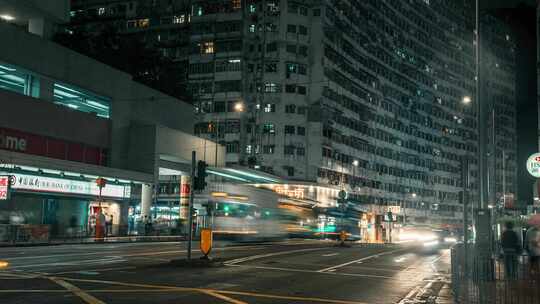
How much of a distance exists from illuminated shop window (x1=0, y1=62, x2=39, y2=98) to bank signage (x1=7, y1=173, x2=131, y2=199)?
613 centimetres

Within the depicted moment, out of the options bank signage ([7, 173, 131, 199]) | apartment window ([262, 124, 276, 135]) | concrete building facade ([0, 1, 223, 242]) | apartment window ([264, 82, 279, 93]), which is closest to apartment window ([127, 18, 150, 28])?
apartment window ([264, 82, 279, 93])

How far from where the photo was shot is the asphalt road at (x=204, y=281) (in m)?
13.2

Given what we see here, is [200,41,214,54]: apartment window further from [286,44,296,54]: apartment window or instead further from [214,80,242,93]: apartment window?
[286,44,296,54]: apartment window

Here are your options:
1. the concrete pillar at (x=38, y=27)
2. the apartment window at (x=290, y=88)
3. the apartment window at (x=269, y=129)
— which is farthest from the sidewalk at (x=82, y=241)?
the apartment window at (x=290, y=88)

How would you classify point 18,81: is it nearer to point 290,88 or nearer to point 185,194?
point 185,194

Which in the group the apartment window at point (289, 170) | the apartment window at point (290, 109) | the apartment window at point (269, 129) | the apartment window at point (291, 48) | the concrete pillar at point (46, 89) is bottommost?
the apartment window at point (289, 170)

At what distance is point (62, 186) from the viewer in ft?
144

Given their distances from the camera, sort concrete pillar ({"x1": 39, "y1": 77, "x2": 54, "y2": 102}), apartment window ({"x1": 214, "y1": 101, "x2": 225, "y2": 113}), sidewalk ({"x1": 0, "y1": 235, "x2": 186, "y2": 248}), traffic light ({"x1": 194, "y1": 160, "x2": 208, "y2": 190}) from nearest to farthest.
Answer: traffic light ({"x1": 194, "y1": 160, "x2": 208, "y2": 190}), sidewalk ({"x1": 0, "y1": 235, "x2": 186, "y2": 248}), concrete pillar ({"x1": 39, "y1": 77, "x2": 54, "y2": 102}), apartment window ({"x1": 214, "y1": 101, "x2": 225, "y2": 113})

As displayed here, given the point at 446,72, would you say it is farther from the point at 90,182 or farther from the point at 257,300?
the point at 257,300

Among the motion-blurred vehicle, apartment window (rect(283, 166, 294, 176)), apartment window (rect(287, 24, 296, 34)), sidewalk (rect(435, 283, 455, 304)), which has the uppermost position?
apartment window (rect(287, 24, 296, 34))

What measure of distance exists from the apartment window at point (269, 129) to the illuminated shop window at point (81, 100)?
126ft

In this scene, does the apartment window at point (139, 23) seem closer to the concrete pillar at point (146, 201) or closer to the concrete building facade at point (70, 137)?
the concrete building facade at point (70, 137)

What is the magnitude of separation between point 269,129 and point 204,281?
71.5 metres

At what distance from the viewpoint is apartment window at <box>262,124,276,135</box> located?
8756 centimetres
